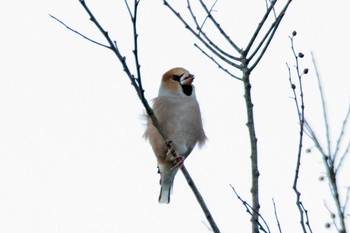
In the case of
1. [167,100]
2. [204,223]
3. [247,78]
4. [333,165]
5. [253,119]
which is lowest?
[204,223]

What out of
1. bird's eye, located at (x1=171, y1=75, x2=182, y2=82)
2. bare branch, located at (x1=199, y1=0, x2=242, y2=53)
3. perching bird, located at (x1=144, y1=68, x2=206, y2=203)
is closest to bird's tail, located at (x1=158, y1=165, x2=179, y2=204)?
perching bird, located at (x1=144, y1=68, x2=206, y2=203)

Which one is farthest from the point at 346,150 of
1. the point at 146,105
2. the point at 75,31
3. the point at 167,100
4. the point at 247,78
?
the point at 167,100

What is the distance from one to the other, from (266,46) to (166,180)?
2.38 m

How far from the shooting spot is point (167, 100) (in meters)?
5.99

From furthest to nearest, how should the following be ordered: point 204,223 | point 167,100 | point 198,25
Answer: point 167,100 < point 198,25 < point 204,223

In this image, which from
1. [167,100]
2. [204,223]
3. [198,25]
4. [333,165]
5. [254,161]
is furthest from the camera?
[167,100]

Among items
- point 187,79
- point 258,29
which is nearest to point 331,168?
point 258,29

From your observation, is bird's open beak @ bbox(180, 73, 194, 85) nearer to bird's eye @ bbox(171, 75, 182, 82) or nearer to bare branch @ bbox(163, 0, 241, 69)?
bird's eye @ bbox(171, 75, 182, 82)

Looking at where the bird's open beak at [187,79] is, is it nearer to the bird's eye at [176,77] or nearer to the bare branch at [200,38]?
the bird's eye at [176,77]

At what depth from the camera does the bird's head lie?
6.10 meters

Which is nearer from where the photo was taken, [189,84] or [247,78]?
[247,78]

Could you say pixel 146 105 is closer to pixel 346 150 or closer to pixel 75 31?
pixel 75 31

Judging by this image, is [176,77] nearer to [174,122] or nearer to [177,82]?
[177,82]

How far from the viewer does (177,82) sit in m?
6.14
